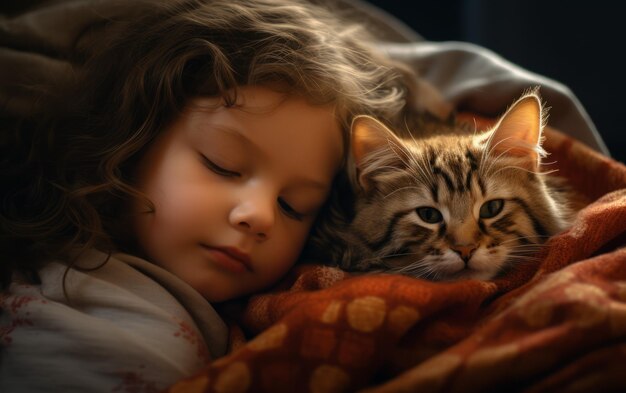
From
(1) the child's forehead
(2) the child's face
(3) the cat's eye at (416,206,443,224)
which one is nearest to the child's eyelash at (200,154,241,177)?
(2) the child's face

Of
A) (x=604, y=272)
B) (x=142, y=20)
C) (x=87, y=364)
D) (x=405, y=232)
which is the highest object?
(x=142, y=20)

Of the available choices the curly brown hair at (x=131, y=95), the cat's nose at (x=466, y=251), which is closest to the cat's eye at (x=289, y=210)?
the curly brown hair at (x=131, y=95)

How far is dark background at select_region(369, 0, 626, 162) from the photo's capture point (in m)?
1.55

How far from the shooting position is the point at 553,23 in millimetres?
1609

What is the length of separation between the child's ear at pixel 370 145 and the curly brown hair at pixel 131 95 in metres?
0.07

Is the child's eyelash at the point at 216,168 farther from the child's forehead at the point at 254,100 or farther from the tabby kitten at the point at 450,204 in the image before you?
the tabby kitten at the point at 450,204

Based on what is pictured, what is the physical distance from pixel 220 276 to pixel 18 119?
622 millimetres

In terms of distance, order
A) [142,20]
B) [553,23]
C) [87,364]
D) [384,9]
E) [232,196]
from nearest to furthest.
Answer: [87,364] → [232,196] → [142,20] → [553,23] → [384,9]

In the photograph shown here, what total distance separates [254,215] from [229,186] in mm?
81

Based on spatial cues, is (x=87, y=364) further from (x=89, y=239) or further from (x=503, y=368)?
(x=503, y=368)

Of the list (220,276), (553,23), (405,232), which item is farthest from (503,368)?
(553,23)

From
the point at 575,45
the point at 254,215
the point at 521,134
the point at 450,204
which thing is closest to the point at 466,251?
the point at 450,204

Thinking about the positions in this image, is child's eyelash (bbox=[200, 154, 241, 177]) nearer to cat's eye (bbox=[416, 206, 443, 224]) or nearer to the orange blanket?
the orange blanket

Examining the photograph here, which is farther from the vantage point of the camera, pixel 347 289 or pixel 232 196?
pixel 232 196
